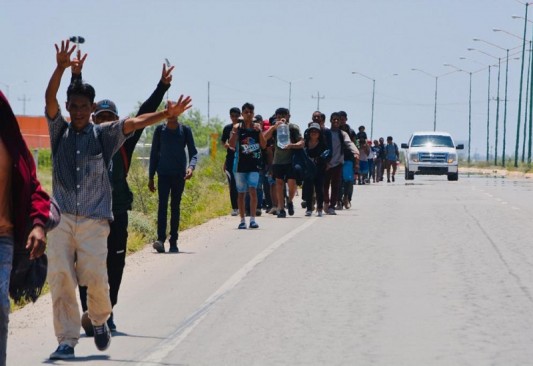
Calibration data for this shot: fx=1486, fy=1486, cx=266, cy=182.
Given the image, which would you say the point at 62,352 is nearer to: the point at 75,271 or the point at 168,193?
the point at 75,271

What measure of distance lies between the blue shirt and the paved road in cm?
110

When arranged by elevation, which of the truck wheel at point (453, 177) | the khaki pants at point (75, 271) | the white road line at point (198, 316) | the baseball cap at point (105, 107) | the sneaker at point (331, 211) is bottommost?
the truck wheel at point (453, 177)

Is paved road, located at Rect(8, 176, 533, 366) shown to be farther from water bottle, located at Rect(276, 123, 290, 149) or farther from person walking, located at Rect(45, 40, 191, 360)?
water bottle, located at Rect(276, 123, 290, 149)

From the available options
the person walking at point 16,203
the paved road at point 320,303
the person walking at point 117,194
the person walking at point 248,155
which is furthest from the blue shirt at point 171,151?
the person walking at point 16,203

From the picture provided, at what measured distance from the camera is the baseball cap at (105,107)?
36.5ft

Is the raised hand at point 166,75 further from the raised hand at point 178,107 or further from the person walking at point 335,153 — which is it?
the person walking at point 335,153

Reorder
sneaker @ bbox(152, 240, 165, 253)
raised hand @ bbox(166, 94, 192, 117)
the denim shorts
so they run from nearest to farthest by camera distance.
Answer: raised hand @ bbox(166, 94, 192, 117) < sneaker @ bbox(152, 240, 165, 253) < the denim shorts

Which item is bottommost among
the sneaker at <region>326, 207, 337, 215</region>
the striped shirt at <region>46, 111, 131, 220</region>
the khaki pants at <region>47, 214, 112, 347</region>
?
the sneaker at <region>326, 207, 337, 215</region>

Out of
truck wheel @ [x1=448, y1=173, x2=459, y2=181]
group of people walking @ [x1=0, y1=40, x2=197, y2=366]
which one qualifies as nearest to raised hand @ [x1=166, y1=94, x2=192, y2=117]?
group of people walking @ [x1=0, y1=40, x2=197, y2=366]

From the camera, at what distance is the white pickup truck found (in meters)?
→ 57.9

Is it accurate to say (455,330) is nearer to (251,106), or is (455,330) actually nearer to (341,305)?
(341,305)

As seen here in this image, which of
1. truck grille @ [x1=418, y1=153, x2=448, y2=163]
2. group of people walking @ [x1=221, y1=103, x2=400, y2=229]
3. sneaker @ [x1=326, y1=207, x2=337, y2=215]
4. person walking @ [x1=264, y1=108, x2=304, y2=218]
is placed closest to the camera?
group of people walking @ [x1=221, y1=103, x2=400, y2=229]

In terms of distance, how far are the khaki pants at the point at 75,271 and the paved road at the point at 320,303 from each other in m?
0.29

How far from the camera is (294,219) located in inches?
1025
